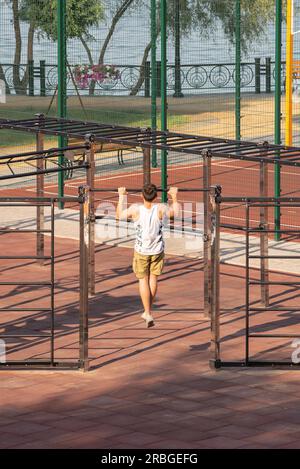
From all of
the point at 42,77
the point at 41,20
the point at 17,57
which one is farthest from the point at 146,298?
the point at 41,20

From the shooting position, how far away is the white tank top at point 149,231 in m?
15.8

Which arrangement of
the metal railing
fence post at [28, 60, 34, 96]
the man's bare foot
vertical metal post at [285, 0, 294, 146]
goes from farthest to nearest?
fence post at [28, 60, 34, 96]
the metal railing
vertical metal post at [285, 0, 294, 146]
the man's bare foot

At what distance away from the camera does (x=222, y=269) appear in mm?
19688

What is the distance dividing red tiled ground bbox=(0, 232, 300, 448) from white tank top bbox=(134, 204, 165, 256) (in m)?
0.94

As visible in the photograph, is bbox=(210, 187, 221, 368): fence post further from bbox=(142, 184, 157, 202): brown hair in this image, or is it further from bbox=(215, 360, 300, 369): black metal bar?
bbox=(142, 184, 157, 202): brown hair

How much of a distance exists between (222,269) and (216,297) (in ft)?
17.5

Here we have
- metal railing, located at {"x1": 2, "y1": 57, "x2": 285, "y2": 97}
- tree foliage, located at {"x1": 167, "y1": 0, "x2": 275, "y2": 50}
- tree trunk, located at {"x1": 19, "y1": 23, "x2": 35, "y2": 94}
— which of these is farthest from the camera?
tree trunk, located at {"x1": 19, "y1": 23, "x2": 35, "y2": 94}

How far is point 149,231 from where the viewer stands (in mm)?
15836

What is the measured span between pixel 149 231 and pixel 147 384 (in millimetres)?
2610

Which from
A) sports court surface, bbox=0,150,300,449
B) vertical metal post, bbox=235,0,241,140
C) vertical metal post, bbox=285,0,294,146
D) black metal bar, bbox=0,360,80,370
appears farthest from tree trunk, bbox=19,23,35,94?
black metal bar, bbox=0,360,80,370

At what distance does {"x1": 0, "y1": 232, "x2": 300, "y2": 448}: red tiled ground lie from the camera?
1194cm

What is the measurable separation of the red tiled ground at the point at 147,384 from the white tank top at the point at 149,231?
944 millimetres

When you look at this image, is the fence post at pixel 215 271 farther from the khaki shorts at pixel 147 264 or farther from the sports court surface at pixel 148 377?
the khaki shorts at pixel 147 264

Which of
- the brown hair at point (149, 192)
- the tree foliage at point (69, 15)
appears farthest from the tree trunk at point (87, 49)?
the brown hair at point (149, 192)
